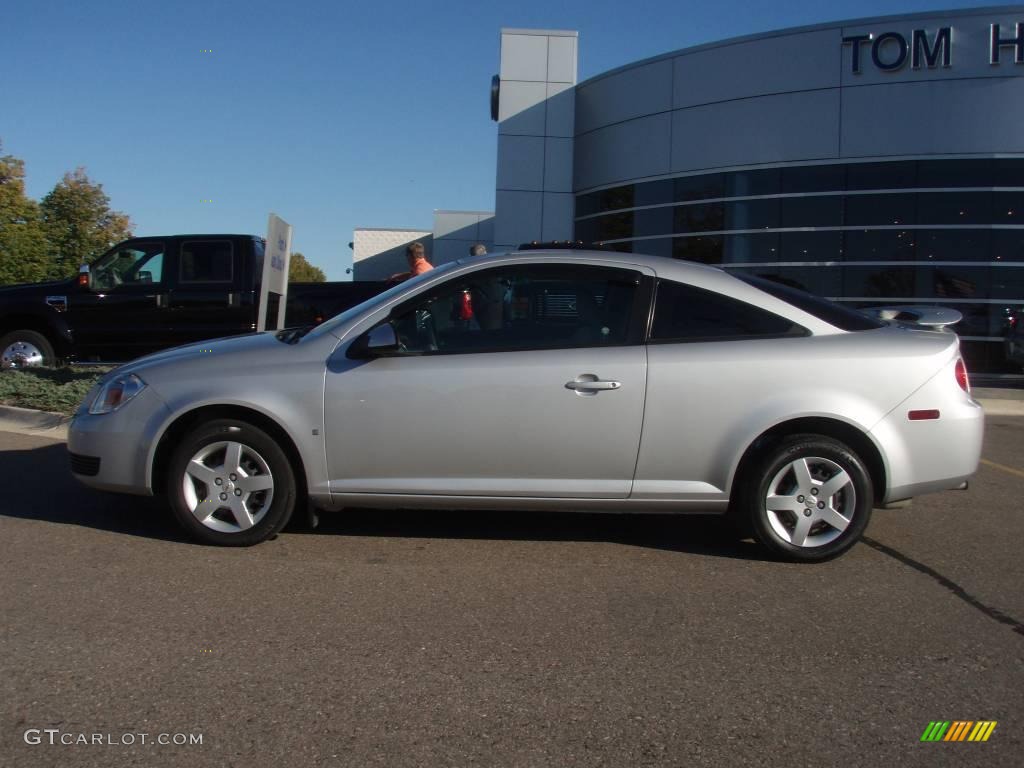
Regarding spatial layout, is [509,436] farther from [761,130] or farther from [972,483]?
[761,130]

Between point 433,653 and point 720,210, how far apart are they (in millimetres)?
16618

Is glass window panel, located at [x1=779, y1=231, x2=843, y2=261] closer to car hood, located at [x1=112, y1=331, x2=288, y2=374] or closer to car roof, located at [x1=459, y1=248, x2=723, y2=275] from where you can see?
car roof, located at [x1=459, y1=248, x2=723, y2=275]

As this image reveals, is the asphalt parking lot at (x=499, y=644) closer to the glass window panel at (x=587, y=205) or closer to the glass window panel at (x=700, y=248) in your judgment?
the glass window panel at (x=700, y=248)

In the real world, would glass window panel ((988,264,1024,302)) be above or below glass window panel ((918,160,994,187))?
below

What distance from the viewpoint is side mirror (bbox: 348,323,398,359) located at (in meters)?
4.85

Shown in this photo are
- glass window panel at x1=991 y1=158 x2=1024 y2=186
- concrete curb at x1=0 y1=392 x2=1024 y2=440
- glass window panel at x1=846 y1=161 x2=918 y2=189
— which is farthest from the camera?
glass window panel at x1=846 y1=161 x2=918 y2=189

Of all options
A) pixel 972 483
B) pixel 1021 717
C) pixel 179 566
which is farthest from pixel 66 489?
pixel 972 483

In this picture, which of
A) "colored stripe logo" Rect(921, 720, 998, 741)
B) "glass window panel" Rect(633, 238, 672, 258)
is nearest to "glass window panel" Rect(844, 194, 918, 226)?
"glass window panel" Rect(633, 238, 672, 258)

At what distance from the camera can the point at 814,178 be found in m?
18.1

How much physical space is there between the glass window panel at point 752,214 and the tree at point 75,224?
18719 millimetres

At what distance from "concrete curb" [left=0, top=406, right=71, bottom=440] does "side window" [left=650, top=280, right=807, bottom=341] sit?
20.1 ft

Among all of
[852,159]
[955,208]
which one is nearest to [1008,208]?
[955,208]

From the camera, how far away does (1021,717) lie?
3221 mm

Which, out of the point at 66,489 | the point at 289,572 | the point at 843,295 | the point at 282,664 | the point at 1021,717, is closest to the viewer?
the point at 1021,717
